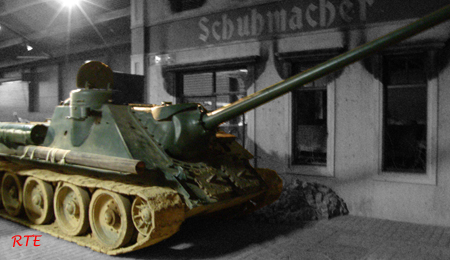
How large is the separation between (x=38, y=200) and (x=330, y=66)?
525 cm

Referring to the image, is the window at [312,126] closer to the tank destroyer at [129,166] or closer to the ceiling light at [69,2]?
the tank destroyer at [129,166]

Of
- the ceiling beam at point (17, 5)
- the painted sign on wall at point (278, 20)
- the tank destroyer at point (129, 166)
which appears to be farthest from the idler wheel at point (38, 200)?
the ceiling beam at point (17, 5)

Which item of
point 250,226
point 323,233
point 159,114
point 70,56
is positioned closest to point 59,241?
point 159,114

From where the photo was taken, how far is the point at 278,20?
27.9 feet

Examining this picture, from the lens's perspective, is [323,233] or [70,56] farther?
[70,56]

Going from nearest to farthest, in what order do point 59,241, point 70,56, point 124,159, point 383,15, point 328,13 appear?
1. point 124,159
2. point 59,241
3. point 383,15
4. point 328,13
5. point 70,56

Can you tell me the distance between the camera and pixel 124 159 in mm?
5059

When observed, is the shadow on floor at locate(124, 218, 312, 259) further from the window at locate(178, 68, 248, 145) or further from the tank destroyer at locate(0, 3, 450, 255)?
the window at locate(178, 68, 248, 145)

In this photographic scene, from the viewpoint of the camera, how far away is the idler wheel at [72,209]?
5668 millimetres

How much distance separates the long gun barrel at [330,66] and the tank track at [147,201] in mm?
1304

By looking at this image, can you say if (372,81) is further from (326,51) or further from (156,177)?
(156,177)

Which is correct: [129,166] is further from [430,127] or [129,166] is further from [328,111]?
[430,127]

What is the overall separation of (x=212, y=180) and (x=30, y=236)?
3195 millimetres

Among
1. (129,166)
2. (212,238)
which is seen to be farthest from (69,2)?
(212,238)
